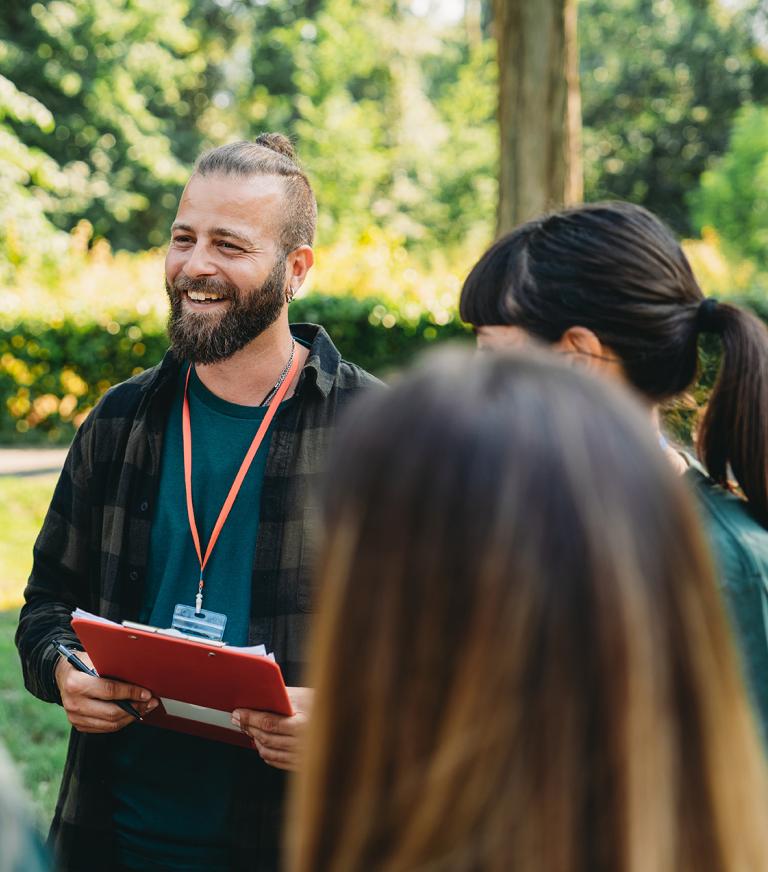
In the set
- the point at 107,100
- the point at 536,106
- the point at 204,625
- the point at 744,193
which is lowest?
the point at 204,625

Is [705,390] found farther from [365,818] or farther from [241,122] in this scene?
[241,122]

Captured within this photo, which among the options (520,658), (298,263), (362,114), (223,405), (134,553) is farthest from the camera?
(362,114)

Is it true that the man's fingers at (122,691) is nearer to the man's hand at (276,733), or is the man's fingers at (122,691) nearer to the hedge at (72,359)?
the man's hand at (276,733)

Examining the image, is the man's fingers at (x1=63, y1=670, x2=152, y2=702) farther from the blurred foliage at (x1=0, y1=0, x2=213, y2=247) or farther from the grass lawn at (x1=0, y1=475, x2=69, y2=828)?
the blurred foliage at (x1=0, y1=0, x2=213, y2=247)

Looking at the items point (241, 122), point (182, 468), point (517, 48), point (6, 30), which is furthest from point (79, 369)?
point (241, 122)

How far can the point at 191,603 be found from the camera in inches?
88.0

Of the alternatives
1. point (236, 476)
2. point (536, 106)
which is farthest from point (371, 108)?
point (236, 476)

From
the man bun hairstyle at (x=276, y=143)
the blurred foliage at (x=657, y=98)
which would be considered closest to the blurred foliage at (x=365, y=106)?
the blurred foliage at (x=657, y=98)

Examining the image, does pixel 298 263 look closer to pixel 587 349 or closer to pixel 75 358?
pixel 587 349

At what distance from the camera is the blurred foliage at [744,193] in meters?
28.5

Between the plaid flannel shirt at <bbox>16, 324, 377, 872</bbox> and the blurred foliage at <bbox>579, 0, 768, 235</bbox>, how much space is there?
32527 mm

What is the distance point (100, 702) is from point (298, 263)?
123 cm

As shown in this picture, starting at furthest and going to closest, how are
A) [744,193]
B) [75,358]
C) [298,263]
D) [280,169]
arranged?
[744,193] → [75,358] → [298,263] → [280,169]

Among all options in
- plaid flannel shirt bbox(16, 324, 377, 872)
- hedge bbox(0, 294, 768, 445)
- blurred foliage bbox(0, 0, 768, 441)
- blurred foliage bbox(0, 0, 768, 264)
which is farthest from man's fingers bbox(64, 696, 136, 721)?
blurred foliage bbox(0, 0, 768, 264)
